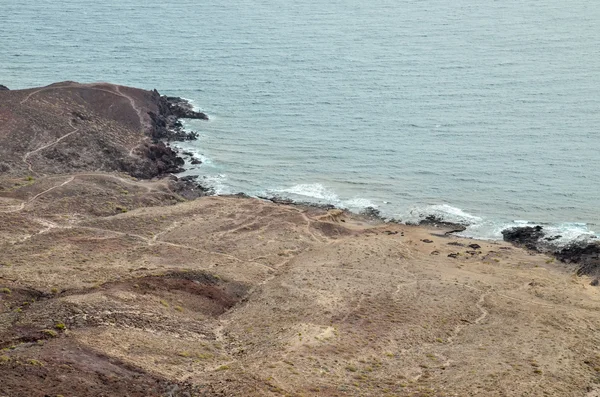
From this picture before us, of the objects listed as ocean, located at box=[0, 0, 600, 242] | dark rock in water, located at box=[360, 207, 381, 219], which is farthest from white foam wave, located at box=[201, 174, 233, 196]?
dark rock in water, located at box=[360, 207, 381, 219]

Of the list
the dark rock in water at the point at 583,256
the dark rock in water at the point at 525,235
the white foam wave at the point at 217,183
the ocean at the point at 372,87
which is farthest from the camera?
the ocean at the point at 372,87

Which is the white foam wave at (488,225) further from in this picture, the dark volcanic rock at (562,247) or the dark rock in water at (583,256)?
the dark rock in water at (583,256)

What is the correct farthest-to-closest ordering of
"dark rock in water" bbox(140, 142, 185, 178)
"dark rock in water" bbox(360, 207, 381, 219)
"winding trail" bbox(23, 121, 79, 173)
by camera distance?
"dark rock in water" bbox(140, 142, 185, 178), "dark rock in water" bbox(360, 207, 381, 219), "winding trail" bbox(23, 121, 79, 173)

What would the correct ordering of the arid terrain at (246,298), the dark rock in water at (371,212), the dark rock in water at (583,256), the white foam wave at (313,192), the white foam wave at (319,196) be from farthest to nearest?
the white foam wave at (313,192) < the white foam wave at (319,196) < the dark rock in water at (371,212) < the dark rock in water at (583,256) < the arid terrain at (246,298)

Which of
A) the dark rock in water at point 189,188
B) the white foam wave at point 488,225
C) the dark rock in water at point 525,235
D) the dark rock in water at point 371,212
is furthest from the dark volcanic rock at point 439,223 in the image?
the dark rock in water at point 189,188

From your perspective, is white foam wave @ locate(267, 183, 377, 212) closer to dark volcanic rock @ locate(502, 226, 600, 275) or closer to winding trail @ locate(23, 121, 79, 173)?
dark volcanic rock @ locate(502, 226, 600, 275)

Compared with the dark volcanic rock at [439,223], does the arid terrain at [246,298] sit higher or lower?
higher

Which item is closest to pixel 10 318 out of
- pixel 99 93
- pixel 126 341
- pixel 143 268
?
pixel 126 341
